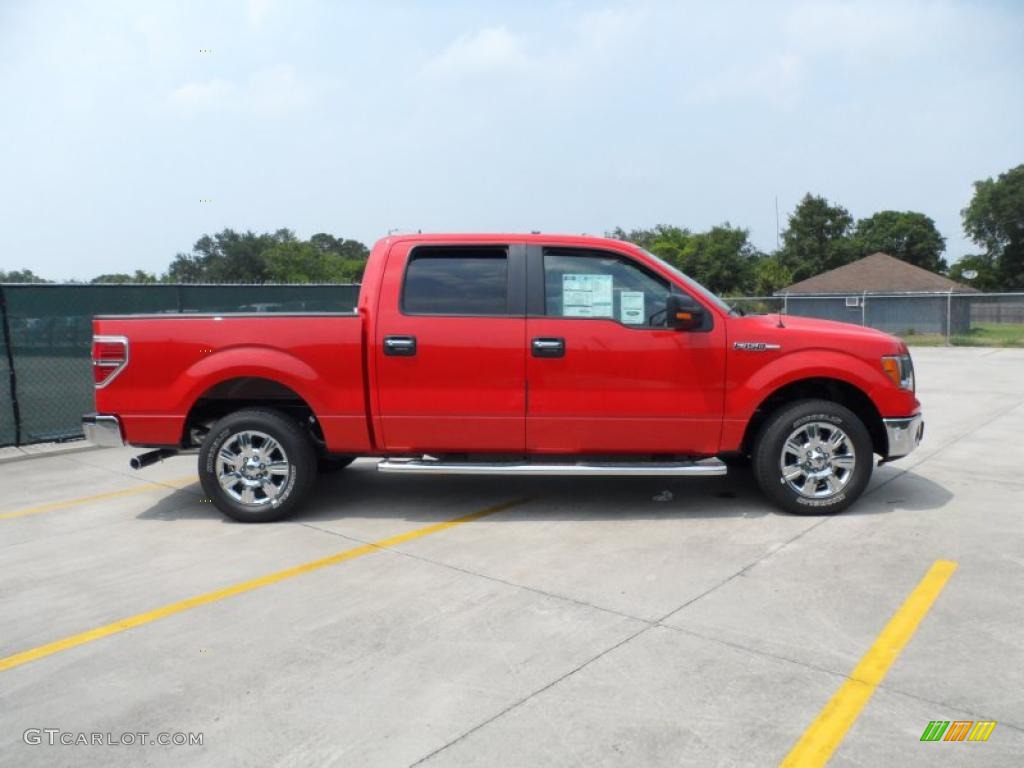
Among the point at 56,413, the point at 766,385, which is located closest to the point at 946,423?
the point at 766,385

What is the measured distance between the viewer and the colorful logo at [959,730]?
9.58 feet

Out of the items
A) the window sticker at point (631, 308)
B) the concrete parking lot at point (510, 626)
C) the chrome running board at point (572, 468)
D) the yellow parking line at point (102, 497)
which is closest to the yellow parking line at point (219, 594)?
the concrete parking lot at point (510, 626)

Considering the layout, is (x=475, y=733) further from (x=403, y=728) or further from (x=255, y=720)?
(x=255, y=720)

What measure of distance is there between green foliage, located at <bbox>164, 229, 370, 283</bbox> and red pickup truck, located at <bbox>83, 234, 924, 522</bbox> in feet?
146

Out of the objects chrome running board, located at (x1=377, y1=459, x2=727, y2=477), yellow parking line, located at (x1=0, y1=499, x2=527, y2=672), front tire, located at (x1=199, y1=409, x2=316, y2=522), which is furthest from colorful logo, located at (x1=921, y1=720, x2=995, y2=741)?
front tire, located at (x1=199, y1=409, x2=316, y2=522)

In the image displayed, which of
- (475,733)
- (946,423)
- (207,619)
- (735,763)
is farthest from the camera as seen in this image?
(946,423)

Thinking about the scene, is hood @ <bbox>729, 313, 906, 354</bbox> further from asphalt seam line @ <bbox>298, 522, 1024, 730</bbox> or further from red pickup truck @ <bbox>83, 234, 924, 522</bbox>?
asphalt seam line @ <bbox>298, 522, 1024, 730</bbox>

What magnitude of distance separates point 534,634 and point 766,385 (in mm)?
2709

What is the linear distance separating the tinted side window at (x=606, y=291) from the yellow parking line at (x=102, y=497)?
3944 mm

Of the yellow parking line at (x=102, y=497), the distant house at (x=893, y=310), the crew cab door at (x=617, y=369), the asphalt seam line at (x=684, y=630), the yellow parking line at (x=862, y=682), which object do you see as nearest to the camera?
the yellow parking line at (x=862, y=682)

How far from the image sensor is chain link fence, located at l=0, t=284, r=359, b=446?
351 inches

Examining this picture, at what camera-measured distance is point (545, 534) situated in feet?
17.8

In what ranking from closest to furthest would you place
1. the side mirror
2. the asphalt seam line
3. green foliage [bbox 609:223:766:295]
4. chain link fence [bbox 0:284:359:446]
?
the asphalt seam line, the side mirror, chain link fence [bbox 0:284:359:446], green foliage [bbox 609:223:766:295]

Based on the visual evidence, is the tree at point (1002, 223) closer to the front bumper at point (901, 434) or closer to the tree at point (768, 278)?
the tree at point (768, 278)
